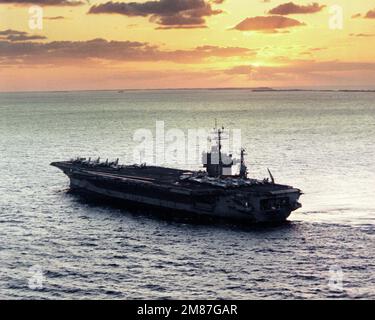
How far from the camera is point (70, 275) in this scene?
51.6 meters

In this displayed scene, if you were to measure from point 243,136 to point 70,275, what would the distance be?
5217 inches

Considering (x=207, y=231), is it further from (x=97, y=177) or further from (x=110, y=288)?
(x=97, y=177)

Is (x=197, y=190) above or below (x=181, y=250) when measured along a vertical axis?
above

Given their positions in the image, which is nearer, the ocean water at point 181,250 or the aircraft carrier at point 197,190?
the ocean water at point 181,250

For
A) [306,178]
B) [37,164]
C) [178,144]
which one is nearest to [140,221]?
[306,178]

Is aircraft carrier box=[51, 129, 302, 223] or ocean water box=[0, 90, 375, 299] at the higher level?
aircraft carrier box=[51, 129, 302, 223]

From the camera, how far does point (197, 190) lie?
240 feet

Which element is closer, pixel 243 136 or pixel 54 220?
pixel 54 220

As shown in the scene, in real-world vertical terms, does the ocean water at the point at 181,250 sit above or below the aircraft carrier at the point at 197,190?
below

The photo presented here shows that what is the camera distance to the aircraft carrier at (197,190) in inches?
2731

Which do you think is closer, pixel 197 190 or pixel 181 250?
pixel 181 250

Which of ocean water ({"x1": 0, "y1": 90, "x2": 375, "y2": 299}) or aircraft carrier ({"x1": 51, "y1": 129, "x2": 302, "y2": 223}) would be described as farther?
aircraft carrier ({"x1": 51, "y1": 129, "x2": 302, "y2": 223})

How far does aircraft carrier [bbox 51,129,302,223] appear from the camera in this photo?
69.4 metres
